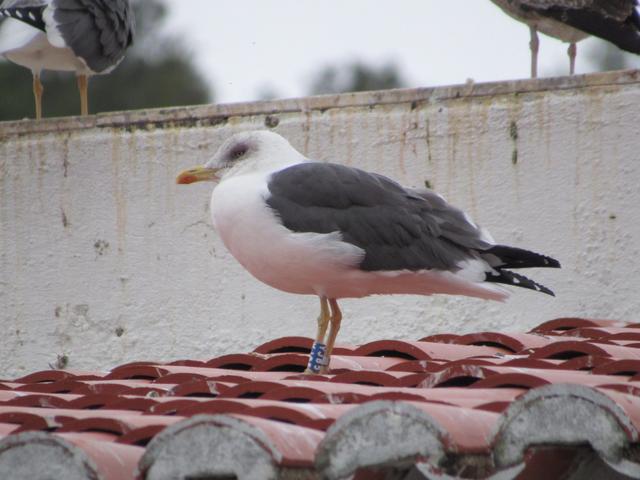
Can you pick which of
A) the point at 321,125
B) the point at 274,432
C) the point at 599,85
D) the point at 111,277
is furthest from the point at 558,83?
the point at 274,432

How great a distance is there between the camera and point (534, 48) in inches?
339

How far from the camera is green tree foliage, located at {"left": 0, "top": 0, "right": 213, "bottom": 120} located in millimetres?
29922

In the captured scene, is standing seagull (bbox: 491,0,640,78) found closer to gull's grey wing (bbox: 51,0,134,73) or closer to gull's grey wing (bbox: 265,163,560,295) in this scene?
gull's grey wing (bbox: 51,0,134,73)

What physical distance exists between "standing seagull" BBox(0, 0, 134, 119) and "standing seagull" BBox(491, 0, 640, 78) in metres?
2.54

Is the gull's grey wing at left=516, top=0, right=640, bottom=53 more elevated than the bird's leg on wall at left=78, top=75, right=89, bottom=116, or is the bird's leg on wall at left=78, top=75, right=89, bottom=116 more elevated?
the gull's grey wing at left=516, top=0, right=640, bottom=53

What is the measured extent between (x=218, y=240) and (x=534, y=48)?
2.98 meters

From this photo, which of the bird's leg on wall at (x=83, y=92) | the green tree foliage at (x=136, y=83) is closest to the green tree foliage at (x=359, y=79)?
the green tree foliage at (x=136, y=83)

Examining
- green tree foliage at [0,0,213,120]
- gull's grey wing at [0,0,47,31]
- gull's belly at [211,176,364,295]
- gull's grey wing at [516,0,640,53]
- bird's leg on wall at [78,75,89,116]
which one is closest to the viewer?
gull's belly at [211,176,364,295]

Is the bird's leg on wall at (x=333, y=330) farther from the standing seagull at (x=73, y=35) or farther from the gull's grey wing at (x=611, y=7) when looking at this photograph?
the standing seagull at (x=73, y=35)

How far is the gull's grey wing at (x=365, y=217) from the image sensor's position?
4.36 meters

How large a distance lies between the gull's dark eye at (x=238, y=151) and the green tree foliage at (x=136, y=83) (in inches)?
966

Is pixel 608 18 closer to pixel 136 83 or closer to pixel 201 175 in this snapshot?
pixel 201 175

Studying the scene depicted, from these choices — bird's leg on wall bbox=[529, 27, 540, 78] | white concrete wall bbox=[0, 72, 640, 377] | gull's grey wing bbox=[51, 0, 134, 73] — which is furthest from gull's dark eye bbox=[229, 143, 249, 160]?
bird's leg on wall bbox=[529, 27, 540, 78]

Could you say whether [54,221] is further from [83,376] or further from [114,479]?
[114,479]
